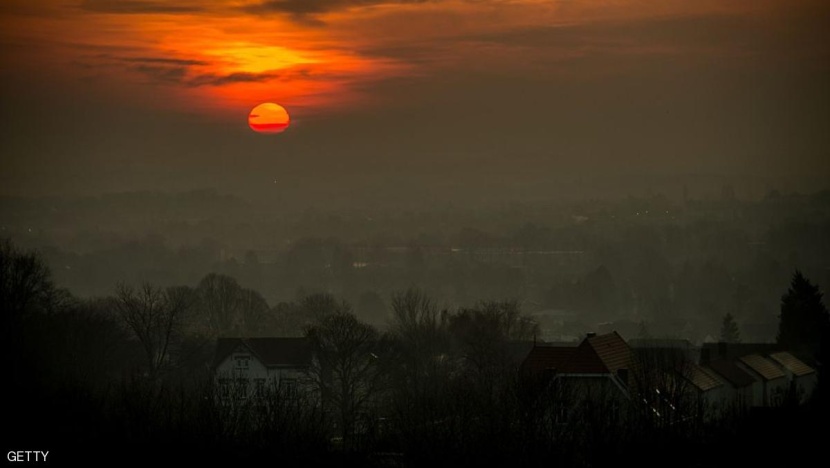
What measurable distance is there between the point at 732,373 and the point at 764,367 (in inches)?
128

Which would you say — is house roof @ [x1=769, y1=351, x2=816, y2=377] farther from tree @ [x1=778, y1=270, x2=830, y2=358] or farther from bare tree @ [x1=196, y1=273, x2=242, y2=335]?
bare tree @ [x1=196, y1=273, x2=242, y2=335]

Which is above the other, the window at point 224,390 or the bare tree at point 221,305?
the bare tree at point 221,305

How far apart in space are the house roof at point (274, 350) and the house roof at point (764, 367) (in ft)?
44.6

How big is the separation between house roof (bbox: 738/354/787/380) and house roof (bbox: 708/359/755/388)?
0.84m

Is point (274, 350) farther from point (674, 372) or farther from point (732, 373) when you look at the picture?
point (674, 372)

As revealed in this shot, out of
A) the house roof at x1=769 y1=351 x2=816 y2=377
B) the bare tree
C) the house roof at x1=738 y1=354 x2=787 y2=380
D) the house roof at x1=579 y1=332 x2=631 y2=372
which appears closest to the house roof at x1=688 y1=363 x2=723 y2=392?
the house roof at x1=579 y1=332 x2=631 y2=372

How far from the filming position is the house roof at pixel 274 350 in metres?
43.5

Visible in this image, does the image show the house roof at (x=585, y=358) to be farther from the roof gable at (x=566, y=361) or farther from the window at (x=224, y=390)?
the window at (x=224, y=390)

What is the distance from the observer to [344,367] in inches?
1539

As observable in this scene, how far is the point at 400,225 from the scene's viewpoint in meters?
184

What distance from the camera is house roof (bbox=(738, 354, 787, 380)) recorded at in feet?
129

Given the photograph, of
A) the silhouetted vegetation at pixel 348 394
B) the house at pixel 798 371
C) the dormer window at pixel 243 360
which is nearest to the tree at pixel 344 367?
the silhouetted vegetation at pixel 348 394

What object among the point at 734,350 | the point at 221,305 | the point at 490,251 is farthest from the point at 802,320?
the point at 490,251

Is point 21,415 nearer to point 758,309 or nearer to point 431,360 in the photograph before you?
point 431,360
